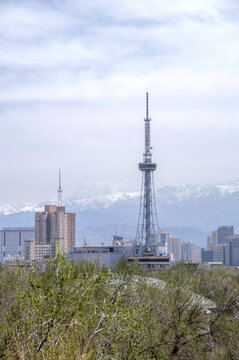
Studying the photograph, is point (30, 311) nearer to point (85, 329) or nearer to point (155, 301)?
point (85, 329)

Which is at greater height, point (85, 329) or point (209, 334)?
point (85, 329)

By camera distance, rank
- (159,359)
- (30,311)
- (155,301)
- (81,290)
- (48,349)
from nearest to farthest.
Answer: (48,349)
(30,311)
(81,290)
(159,359)
(155,301)

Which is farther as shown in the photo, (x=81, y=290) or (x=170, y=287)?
(x=170, y=287)

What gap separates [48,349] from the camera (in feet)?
69.1

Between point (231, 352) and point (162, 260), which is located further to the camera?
point (162, 260)

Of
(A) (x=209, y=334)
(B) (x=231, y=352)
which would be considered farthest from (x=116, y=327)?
(A) (x=209, y=334)

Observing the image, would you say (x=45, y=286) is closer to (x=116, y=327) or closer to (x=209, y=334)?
(x=116, y=327)

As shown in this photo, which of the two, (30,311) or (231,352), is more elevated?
(30,311)

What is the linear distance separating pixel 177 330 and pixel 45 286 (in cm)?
1375

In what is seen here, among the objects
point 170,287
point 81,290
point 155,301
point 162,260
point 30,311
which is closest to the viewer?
point 30,311

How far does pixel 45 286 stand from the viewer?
2692cm

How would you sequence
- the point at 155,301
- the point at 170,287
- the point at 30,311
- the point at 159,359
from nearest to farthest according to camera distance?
1. the point at 30,311
2. the point at 159,359
3. the point at 155,301
4. the point at 170,287

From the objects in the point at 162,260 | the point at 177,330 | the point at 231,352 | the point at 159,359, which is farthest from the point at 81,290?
the point at 162,260

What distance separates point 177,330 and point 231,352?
20.9 ft
